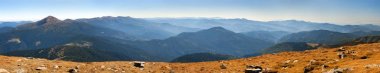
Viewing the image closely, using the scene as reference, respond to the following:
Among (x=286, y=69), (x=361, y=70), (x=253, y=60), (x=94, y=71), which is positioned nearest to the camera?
(x=361, y=70)

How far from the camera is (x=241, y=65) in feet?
133

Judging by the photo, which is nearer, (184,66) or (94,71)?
(94,71)

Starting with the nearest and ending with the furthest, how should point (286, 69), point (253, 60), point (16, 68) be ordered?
point (16, 68), point (286, 69), point (253, 60)

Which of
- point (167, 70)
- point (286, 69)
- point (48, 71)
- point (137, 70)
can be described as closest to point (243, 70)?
point (286, 69)

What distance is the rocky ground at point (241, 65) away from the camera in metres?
30.9

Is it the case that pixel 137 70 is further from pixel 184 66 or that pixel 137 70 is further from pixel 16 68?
pixel 16 68

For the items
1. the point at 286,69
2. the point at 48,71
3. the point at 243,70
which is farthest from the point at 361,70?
the point at 48,71

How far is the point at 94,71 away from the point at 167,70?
23.5ft

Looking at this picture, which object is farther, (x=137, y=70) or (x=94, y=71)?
(x=137, y=70)

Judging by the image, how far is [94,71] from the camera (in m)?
33.3

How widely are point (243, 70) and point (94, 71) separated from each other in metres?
13.6

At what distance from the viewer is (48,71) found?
31562 millimetres

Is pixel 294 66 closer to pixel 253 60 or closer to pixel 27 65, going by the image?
pixel 253 60

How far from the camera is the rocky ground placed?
30.9m
